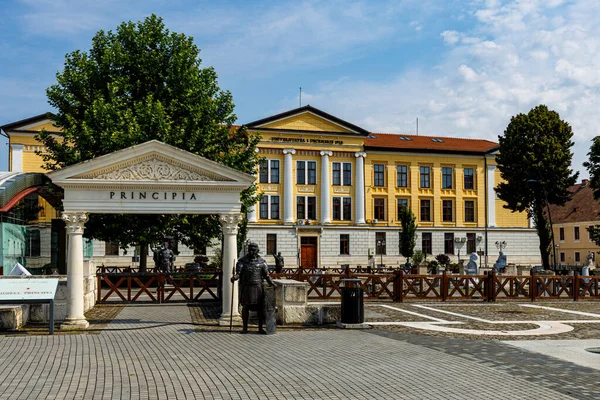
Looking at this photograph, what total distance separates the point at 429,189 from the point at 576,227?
25.8 metres

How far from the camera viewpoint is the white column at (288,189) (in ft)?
195

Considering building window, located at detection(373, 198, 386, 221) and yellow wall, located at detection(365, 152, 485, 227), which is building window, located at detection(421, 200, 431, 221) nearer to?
yellow wall, located at detection(365, 152, 485, 227)

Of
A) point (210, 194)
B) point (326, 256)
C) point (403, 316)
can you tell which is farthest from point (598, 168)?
point (210, 194)

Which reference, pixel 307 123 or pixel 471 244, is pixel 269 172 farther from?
pixel 471 244

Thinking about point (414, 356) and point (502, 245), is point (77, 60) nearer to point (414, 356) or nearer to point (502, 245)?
point (414, 356)

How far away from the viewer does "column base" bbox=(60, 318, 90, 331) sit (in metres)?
14.8

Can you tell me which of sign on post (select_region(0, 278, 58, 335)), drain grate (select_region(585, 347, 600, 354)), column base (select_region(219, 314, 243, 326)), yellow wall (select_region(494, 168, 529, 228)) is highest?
yellow wall (select_region(494, 168, 529, 228))

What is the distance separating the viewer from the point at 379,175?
6275cm

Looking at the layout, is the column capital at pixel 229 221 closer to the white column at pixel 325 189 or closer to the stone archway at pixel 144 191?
the stone archway at pixel 144 191

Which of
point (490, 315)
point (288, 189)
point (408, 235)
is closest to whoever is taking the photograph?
point (490, 315)

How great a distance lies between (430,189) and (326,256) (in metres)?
12.8

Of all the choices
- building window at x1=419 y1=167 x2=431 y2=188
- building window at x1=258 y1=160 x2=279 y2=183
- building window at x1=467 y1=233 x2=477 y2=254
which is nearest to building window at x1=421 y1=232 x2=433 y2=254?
building window at x1=467 y1=233 x2=477 y2=254

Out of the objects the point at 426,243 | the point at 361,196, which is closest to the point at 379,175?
the point at 361,196

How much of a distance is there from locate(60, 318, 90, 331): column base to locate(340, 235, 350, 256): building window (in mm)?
46438
